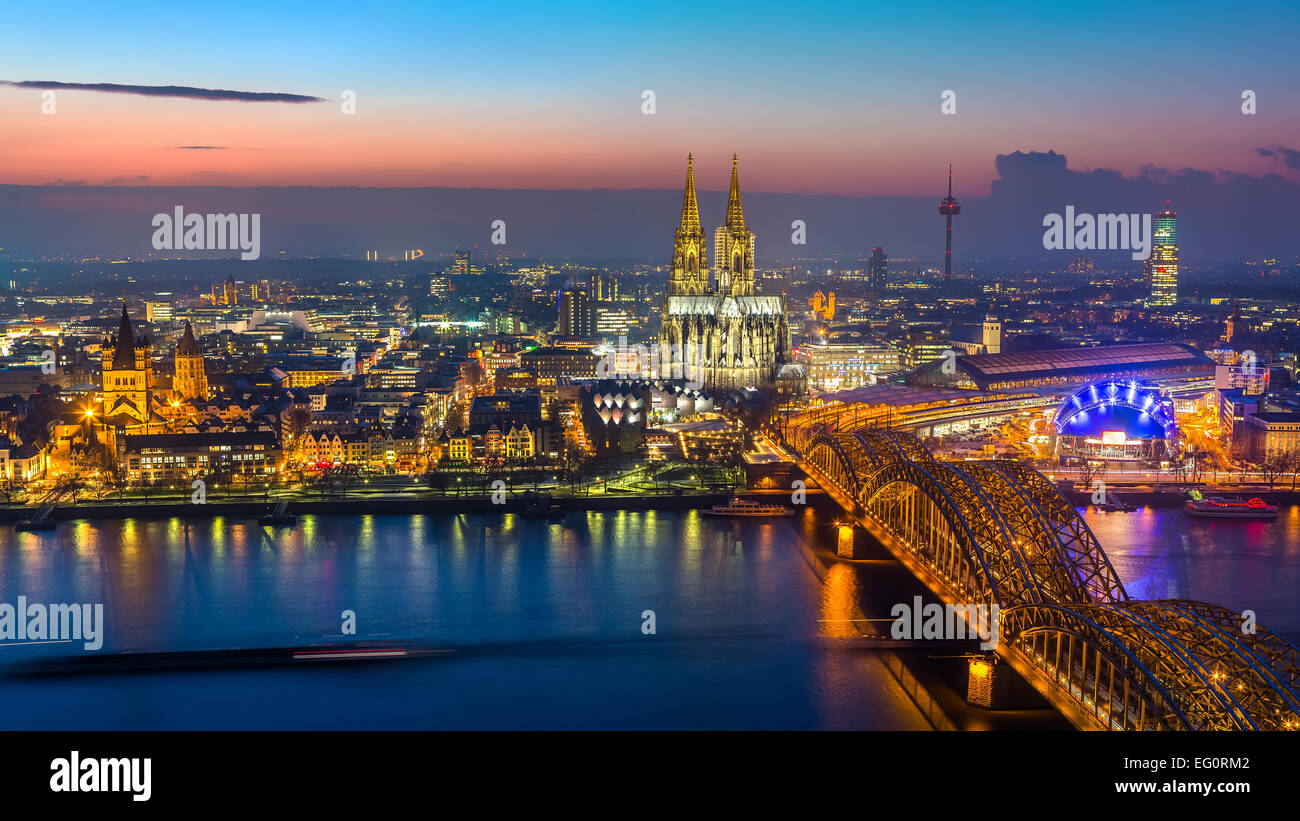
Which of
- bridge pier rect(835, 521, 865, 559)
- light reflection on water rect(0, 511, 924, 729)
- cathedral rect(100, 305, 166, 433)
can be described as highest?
cathedral rect(100, 305, 166, 433)

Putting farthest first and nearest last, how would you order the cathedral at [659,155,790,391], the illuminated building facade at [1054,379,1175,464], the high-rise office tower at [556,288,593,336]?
the high-rise office tower at [556,288,593,336], the cathedral at [659,155,790,391], the illuminated building facade at [1054,379,1175,464]

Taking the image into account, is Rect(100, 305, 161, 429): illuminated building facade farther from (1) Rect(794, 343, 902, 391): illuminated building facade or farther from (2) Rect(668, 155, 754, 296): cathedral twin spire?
(1) Rect(794, 343, 902, 391): illuminated building facade

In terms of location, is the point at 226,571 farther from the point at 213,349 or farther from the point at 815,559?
the point at 213,349

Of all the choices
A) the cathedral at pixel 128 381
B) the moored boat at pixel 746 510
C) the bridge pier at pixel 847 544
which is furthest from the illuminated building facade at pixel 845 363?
the bridge pier at pixel 847 544

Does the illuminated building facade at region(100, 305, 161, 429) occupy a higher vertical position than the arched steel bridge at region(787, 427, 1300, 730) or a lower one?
higher

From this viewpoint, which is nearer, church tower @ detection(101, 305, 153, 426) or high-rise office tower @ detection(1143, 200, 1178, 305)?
church tower @ detection(101, 305, 153, 426)

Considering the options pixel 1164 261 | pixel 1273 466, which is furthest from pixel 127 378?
pixel 1164 261

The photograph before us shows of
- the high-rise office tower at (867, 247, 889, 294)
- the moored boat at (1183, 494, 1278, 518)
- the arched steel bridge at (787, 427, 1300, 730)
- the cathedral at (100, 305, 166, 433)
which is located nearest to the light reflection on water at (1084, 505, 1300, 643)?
the moored boat at (1183, 494, 1278, 518)
